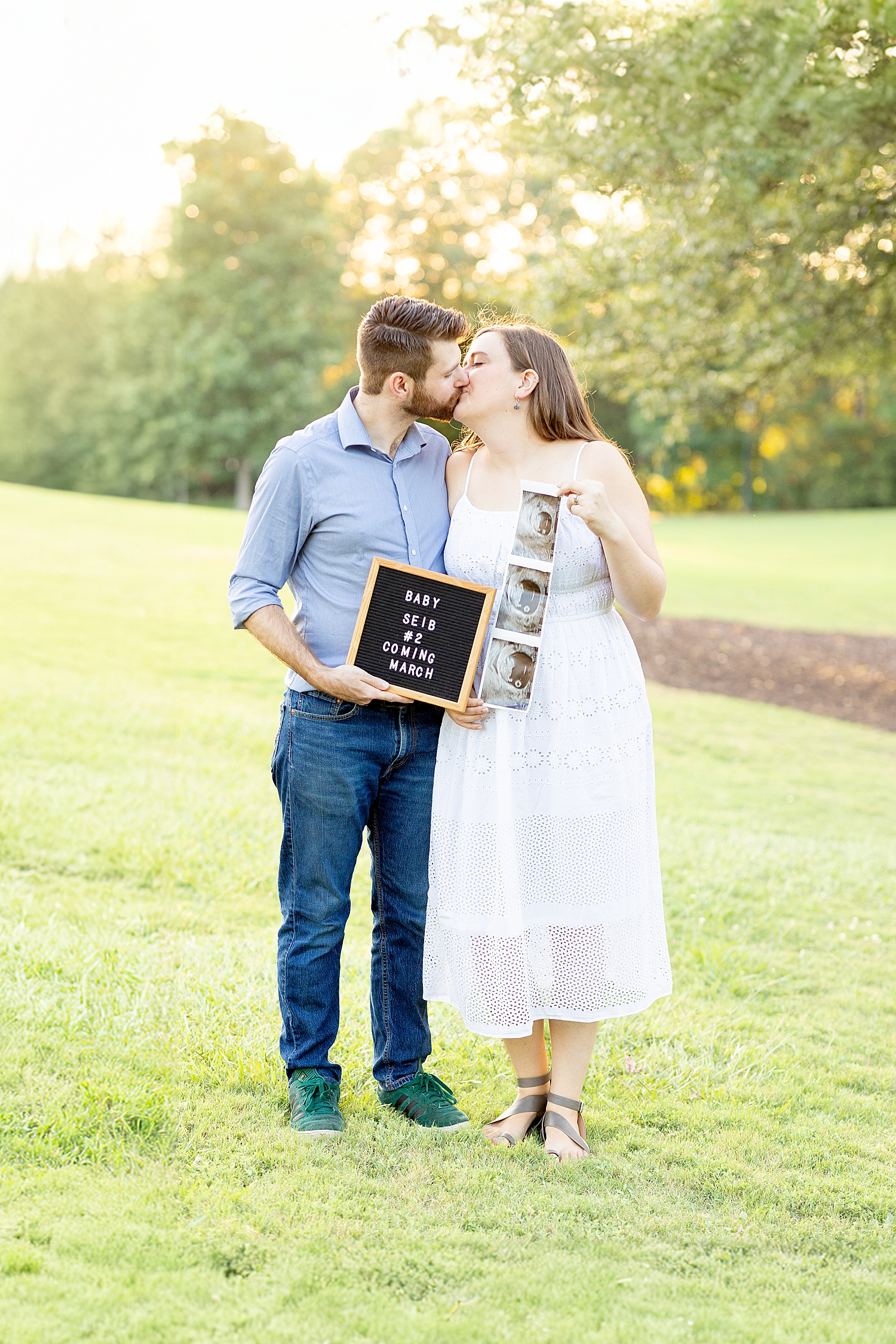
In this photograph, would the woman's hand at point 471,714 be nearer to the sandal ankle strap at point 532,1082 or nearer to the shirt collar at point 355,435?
the shirt collar at point 355,435

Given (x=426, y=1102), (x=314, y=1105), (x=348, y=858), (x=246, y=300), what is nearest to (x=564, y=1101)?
(x=426, y=1102)

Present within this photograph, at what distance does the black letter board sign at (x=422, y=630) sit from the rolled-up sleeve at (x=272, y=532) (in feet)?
0.85

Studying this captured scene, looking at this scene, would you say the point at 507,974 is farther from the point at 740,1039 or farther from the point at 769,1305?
the point at 740,1039

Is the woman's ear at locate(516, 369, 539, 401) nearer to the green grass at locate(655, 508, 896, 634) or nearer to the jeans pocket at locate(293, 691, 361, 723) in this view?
the jeans pocket at locate(293, 691, 361, 723)

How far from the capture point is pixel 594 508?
3.03 meters

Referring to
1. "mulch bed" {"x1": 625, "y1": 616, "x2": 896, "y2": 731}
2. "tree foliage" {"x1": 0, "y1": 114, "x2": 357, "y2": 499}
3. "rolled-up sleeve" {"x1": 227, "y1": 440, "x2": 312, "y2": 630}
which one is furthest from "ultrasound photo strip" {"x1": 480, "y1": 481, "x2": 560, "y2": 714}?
"tree foliage" {"x1": 0, "y1": 114, "x2": 357, "y2": 499}

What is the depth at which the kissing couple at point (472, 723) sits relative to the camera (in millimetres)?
3180

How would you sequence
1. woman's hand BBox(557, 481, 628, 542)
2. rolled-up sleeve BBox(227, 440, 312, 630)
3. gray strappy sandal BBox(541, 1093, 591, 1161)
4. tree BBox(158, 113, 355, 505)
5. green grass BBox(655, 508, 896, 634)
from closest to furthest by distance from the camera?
woman's hand BBox(557, 481, 628, 542)
rolled-up sleeve BBox(227, 440, 312, 630)
gray strappy sandal BBox(541, 1093, 591, 1161)
green grass BBox(655, 508, 896, 634)
tree BBox(158, 113, 355, 505)

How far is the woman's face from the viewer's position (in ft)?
10.5

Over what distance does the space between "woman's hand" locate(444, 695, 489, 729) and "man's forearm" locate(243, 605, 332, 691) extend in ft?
1.18

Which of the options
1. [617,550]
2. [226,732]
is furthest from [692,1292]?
[226,732]

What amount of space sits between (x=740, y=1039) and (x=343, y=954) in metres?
1.64

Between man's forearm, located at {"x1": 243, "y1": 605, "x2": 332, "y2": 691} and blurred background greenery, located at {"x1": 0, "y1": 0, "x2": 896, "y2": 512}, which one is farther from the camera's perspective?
blurred background greenery, located at {"x1": 0, "y1": 0, "x2": 896, "y2": 512}

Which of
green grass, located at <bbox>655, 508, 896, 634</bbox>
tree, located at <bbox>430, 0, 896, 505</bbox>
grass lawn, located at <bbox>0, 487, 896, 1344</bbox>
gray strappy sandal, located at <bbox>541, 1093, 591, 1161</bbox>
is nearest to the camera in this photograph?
grass lawn, located at <bbox>0, 487, 896, 1344</bbox>
